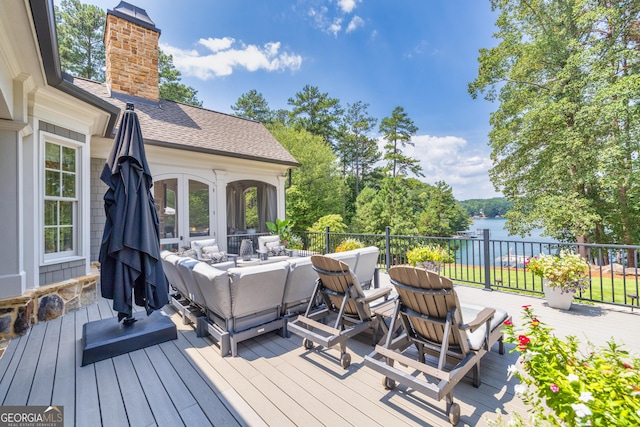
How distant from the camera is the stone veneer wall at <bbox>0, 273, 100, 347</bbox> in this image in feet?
10.9

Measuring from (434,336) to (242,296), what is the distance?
1.86m

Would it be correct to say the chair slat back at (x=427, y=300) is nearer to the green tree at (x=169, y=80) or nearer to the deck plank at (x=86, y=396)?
the deck plank at (x=86, y=396)

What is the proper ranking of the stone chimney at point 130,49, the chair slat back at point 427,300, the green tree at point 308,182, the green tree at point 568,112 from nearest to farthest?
the chair slat back at point 427,300 → the stone chimney at point 130,49 → the green tree at point 568,112 → the green tree at point 308,182

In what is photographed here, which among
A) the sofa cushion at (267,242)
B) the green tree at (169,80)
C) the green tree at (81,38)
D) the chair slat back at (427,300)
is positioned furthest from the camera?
the green tree at (169,80)

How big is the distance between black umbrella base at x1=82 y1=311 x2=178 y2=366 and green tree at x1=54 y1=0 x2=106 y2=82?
1741 cm

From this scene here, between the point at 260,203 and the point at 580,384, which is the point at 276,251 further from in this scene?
the point at 580,384

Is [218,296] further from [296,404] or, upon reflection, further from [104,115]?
[104,115]

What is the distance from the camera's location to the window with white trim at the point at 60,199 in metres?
4.07

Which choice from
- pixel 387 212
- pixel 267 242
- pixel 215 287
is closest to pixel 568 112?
pixel 387 212

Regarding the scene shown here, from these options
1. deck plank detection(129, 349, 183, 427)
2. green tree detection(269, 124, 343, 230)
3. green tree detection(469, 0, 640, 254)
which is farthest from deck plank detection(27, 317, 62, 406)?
green tree detection(269, 124, 343, 230)

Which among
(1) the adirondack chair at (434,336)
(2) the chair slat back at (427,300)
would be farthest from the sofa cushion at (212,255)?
(2) the chair slat back at (427,300)

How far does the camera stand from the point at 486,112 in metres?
13.6

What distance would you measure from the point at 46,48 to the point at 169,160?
177 inches

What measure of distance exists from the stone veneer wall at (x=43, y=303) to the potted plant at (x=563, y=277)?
709 centimetres
